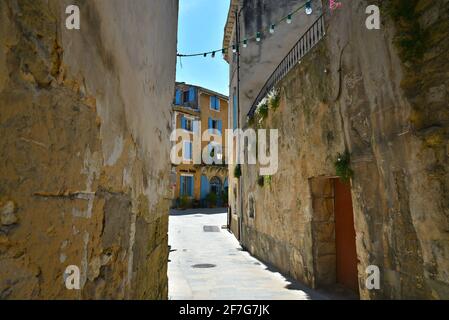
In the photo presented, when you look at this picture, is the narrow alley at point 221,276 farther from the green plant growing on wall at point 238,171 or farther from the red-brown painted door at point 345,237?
the green plant growing on wall at point 238,171

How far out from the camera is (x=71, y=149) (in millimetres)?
1167

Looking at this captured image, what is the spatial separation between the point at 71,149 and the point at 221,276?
647 centimetres

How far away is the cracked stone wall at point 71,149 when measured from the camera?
87 centimetres

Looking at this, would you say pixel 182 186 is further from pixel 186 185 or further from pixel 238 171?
pixel 238 171

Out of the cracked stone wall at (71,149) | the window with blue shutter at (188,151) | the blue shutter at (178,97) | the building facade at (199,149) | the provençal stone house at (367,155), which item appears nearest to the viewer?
the cracked stone wall at (71,149)

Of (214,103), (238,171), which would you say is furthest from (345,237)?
(214,103)

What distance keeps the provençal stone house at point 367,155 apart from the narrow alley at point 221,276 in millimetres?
519

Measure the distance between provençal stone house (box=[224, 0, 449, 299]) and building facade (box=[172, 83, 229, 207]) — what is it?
2042 cm

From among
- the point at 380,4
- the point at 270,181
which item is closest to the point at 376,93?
the point at 380,4

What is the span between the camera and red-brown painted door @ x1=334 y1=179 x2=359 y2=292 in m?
5.81

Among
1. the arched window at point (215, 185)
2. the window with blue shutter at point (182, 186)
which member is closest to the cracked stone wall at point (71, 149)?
the window with blue shutter at point (182, 186)

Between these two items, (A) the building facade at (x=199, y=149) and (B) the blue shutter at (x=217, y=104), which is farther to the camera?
(B) the blue shutter at (x=217, y=104)

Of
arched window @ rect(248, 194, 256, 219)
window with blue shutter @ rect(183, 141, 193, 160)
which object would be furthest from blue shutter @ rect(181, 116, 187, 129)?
arched window @ rect(248, 194, 256, 219)
